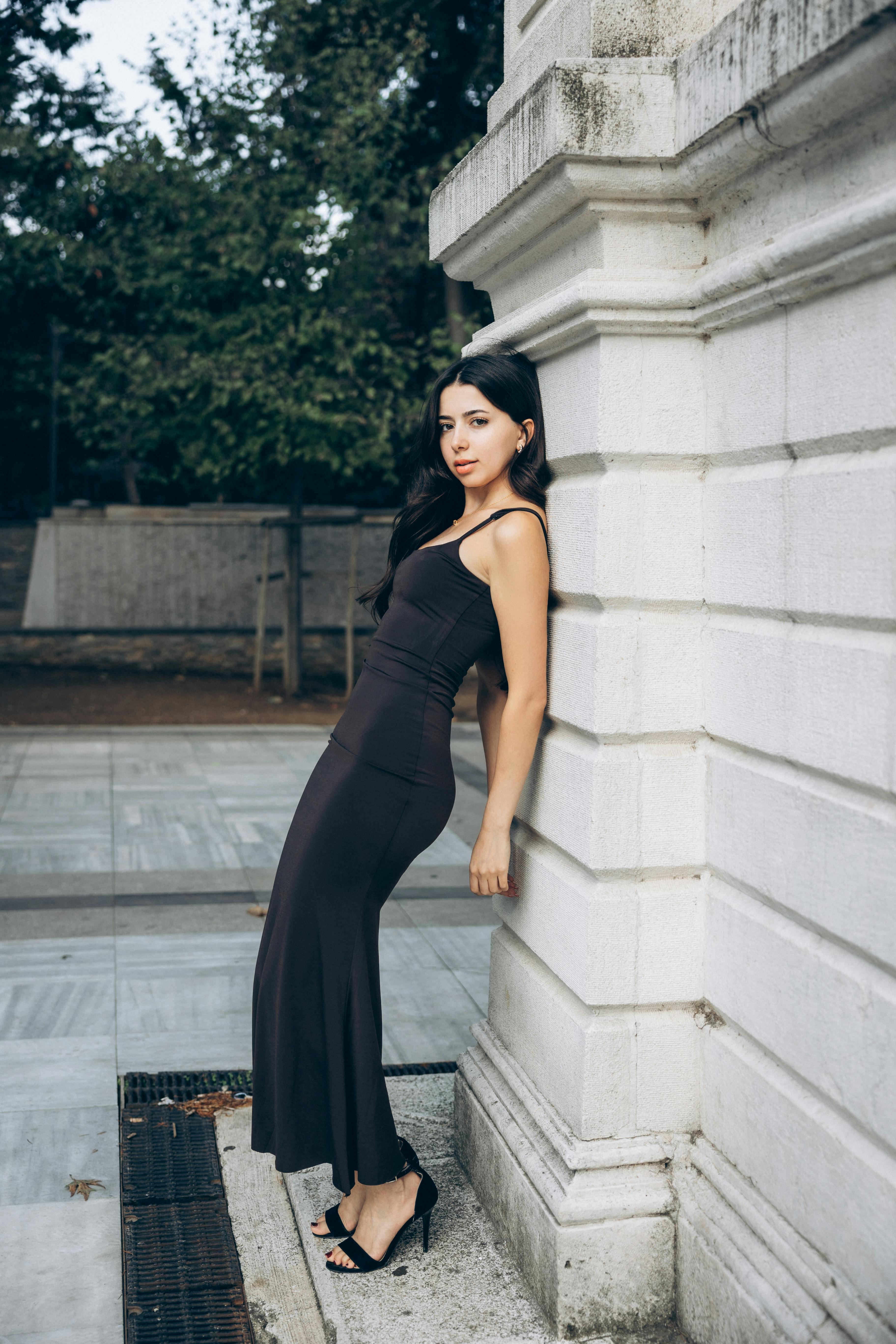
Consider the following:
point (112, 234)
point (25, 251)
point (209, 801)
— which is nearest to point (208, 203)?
point (112, 234)

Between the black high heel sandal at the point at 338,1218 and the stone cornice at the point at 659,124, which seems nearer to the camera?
the stone cornice at the point at 659,124

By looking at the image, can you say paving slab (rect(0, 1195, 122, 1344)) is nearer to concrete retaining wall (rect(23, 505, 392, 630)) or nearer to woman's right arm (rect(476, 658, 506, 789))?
woman's right arm (rect(476, 658, 506, 789))

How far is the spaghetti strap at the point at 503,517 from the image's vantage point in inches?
106

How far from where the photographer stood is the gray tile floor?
2891 mm

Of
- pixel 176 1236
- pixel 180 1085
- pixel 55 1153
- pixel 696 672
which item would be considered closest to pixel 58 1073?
pixel 180 1085

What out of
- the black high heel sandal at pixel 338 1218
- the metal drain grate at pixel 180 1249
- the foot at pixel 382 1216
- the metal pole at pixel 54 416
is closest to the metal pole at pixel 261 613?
the metal pole at pixel 54 416

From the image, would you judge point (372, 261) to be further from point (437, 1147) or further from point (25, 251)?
point (437, 1147)

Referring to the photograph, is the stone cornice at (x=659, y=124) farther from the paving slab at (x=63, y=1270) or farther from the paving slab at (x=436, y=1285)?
the paving slab at (x=63, y=1270)

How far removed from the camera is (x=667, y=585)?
2473 mm

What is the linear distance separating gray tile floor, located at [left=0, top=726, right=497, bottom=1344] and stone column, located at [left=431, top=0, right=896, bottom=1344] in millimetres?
1124

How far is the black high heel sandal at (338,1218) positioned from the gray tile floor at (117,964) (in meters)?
0.48

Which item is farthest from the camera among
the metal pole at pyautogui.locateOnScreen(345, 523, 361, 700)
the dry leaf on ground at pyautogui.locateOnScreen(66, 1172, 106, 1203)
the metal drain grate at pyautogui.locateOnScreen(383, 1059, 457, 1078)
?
the metal pole at pyautogui.locateOnScreen(345, 523, 361, 700)

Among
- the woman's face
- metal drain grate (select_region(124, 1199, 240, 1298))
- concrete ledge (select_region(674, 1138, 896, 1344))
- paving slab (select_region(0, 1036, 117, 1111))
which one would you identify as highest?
the woman's face

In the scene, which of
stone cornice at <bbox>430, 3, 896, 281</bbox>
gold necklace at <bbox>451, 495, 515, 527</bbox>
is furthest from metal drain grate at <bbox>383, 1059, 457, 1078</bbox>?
stone cornice at <bbox>430, 3, 896, 281</bbox>
